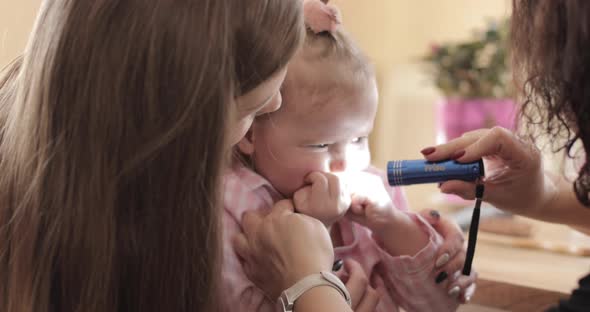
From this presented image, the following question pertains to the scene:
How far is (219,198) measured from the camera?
31.7 inches

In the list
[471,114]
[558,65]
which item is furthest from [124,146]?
[471,114]

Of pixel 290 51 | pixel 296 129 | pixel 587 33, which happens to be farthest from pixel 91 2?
pixel 587 33

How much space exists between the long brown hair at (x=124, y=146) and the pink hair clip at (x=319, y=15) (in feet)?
0.44

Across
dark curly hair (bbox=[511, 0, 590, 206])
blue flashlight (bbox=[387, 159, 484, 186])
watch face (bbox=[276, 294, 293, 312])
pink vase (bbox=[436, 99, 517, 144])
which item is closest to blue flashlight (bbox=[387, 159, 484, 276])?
blue flashlight (bbox=[387, 159, 484, 186])

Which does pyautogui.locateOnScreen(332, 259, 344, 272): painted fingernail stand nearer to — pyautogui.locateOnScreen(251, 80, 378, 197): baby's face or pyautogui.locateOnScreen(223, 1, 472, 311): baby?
pyautogui.locateOnScreen(223, 1, 472, 311): baby

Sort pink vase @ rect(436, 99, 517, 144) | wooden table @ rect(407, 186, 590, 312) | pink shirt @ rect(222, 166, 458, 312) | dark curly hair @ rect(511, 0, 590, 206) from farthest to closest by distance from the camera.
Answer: pink vase @ rect(436, 99, 517, 144)
wooden table @ rect(407, 186, 590, 312)
pink shirt @ rect(222, 166, 458, 312)
dark curly hair @ rect(511, 0, 590, 206)

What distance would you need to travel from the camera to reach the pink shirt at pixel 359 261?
0.91 metres

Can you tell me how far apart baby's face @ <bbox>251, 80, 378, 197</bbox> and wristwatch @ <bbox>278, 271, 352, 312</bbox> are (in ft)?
0.61

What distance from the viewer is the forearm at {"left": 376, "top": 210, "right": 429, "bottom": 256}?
3.30 feet

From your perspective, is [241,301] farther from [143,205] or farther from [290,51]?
[290,51]

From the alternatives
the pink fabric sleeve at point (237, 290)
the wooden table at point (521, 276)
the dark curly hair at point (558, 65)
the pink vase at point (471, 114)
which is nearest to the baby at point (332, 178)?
the pink fabric sleeve at point (237, 290)

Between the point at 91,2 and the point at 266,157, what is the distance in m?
0.35

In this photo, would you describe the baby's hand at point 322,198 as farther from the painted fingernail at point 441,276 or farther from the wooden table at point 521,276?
the wooden table at point 521,276

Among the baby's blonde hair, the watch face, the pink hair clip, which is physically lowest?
the watch face
